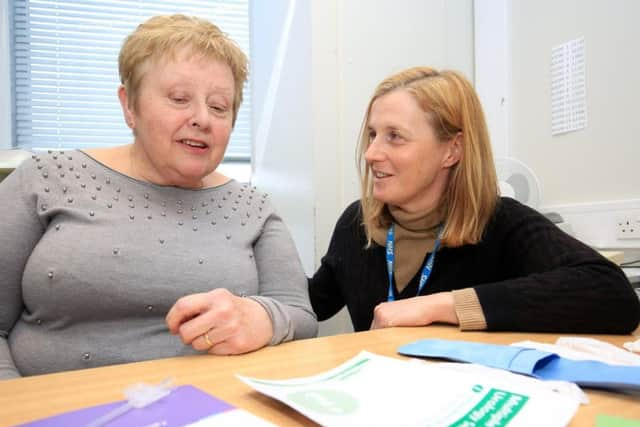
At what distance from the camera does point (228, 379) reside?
0.61m

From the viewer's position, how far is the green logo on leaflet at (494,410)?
0.44 meters

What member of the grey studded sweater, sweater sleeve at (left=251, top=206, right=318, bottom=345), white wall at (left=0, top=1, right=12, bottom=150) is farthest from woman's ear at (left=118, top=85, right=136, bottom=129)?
white wall at (left=0, top=1, right=12, bottom=150)

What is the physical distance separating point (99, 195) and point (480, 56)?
76.6 inches

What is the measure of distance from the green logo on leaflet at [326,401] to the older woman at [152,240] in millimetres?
274

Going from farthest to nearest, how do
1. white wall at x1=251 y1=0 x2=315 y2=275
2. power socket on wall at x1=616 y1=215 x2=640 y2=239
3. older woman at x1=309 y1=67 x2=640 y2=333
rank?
white wall at x1=251 y1=0 x2=315 y2=275
power socket on wall at x1=616 y1=215 x2=640 y2=239
older woman at x1=309 y1=67 x2=640 y2=333

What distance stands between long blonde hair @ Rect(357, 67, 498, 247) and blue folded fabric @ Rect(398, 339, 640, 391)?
61 cm

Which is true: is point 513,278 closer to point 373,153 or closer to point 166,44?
point 373,153

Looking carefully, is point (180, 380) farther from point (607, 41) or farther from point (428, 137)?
point (607, 41)

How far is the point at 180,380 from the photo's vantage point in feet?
1.97

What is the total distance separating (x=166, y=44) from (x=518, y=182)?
1.45m

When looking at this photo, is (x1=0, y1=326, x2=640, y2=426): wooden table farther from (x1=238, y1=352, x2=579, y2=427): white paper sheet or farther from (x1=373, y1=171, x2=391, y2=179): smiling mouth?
(x1=373, y1=171, x2=391, y2=179): smiling mouth

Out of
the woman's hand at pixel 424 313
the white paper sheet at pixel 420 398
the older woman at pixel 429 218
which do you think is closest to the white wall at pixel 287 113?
the older woman at pixel 429 218

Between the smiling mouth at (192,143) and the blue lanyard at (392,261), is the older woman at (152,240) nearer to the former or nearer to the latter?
the smiling mouth at (192,143)

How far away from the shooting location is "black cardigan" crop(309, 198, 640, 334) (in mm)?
975
